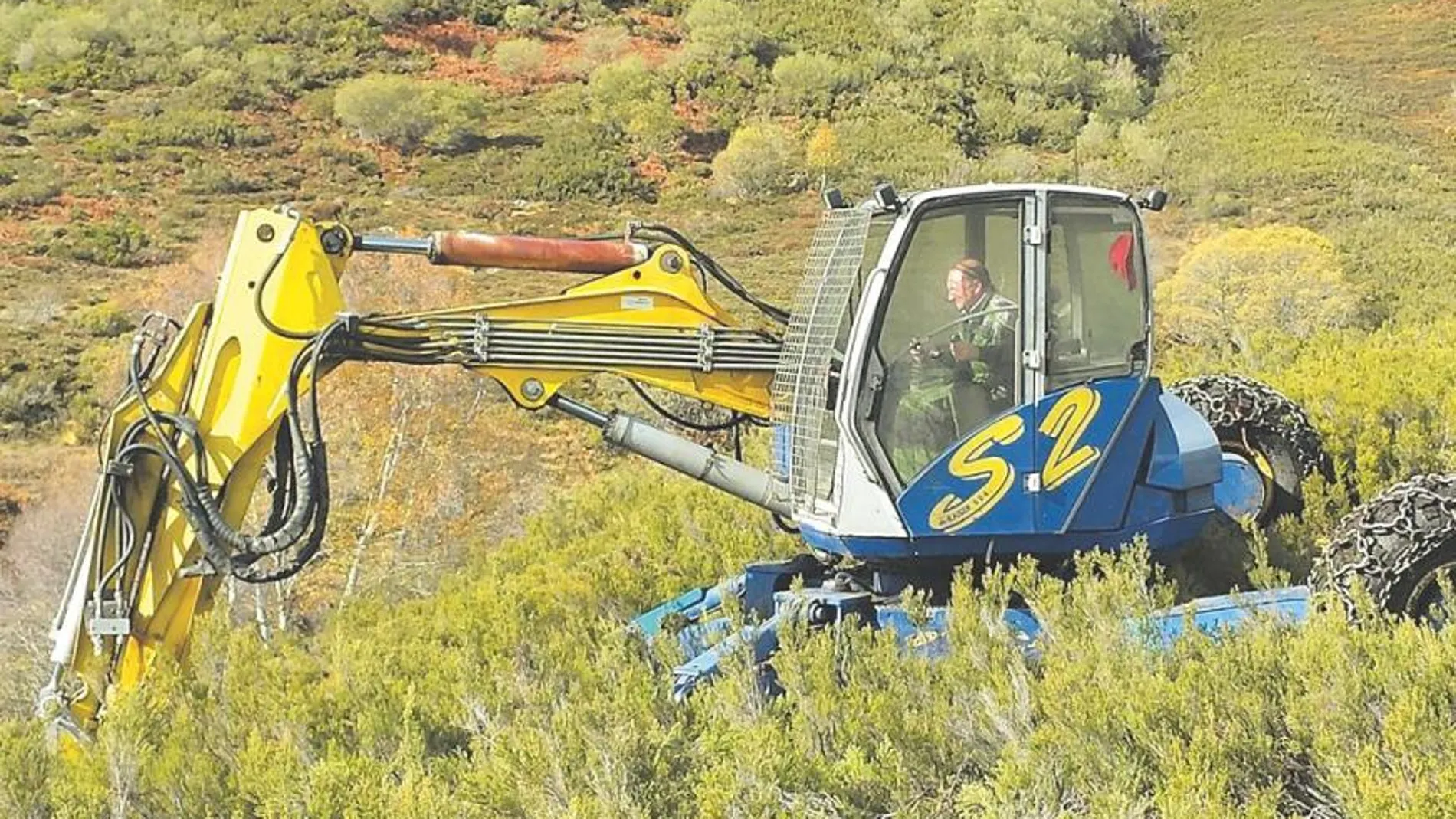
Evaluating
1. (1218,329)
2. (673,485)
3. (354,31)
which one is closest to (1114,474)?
(673,485)

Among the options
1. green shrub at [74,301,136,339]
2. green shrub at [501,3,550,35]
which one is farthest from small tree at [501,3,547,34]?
green shrub at [74,301,136,339]

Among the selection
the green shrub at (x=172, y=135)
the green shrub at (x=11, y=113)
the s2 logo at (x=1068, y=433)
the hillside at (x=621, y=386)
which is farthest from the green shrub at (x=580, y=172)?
the s2 logo at (x=1068, y=433)

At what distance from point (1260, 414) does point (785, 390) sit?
123 inches

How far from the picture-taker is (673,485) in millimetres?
10992

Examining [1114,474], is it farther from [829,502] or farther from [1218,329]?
[1218,329]

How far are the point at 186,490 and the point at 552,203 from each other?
122 ft

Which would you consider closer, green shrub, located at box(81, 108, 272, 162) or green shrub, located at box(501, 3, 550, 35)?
green shrub, located at box(81, 108, 272, 162)

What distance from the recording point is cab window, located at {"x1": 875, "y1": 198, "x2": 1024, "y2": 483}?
18.6 feet

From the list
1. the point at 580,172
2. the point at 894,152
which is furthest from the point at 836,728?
the point at 894,152

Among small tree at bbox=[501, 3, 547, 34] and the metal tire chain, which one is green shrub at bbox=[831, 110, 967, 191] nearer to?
small tree at bbox=[501, 3, 547, 34]

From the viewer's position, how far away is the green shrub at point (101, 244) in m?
35.3

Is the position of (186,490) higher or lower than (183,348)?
lower

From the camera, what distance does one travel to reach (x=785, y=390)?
584 cm

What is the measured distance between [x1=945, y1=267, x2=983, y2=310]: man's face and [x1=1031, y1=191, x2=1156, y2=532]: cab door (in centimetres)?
26
